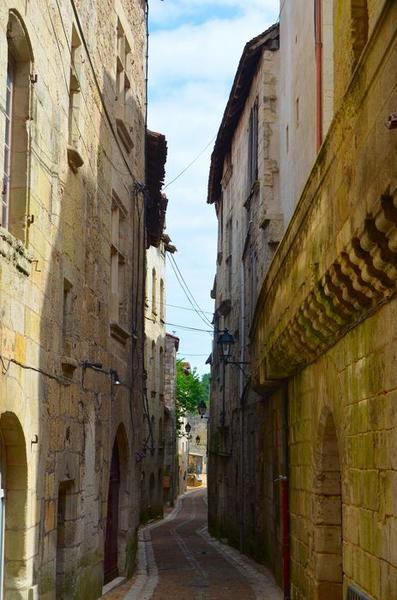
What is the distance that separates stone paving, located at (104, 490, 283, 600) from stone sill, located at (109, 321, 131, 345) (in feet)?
11.7

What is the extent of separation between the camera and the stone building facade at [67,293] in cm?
778

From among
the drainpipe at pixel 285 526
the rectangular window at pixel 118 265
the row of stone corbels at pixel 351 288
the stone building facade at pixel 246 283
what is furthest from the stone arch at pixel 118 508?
the row of stone corbels at pixel 351 288

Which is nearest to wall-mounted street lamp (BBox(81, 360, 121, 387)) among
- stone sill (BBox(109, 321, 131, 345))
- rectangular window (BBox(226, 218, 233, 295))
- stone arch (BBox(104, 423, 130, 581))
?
stone sill (BBox(109, 321, 131, 345))

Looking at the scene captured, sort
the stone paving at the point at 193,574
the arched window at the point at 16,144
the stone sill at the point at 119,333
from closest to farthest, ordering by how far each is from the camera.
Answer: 1. the arched window at the point at 16,144
2. the stone paving at the point at 193,574
3. the stone sill at the point at 119,333

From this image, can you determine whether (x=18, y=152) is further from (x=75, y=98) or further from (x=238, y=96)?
(x=238, y=96)

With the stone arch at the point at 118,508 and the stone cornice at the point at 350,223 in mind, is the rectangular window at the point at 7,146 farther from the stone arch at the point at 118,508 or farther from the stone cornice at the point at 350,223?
the stone arch at the point at 118,508

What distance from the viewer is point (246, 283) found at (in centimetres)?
2091

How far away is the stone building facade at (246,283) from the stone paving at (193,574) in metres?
0.46

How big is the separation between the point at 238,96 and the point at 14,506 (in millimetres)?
14723

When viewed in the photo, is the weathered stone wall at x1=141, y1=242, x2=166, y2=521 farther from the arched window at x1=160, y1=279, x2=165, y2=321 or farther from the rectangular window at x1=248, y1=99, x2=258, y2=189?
the rectangular window at x1=248, y1=99, x2=258, y2=189

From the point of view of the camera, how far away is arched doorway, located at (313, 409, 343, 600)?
886 centimetres

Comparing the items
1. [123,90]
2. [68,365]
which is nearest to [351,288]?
[68,365]

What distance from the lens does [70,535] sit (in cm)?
1020

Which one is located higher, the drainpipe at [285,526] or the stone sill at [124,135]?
the stone sill at [124,135]
